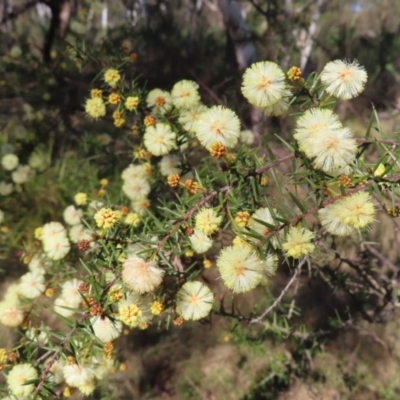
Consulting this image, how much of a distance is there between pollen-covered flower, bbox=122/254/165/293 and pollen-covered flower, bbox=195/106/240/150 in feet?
1.27

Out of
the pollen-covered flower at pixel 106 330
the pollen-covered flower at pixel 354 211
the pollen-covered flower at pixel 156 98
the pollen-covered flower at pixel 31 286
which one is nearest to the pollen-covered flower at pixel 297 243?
the pollen-covered flower at pixel 354 211

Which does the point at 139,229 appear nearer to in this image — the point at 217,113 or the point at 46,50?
the point at 217,113

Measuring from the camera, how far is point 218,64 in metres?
5.25

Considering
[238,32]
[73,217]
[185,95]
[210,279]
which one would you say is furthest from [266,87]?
[238,32]

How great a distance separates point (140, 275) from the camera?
3.65 ft

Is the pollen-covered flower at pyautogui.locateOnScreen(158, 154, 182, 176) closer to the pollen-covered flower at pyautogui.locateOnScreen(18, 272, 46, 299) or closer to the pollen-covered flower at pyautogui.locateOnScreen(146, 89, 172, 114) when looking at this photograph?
the pollen-covered flower at pyautogui.locateOnScreen(146, 89, 172, 114)

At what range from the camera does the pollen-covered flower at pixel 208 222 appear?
3.73ft

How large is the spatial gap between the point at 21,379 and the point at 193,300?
2.16ft

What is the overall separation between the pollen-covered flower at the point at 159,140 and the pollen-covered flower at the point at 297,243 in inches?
28.9

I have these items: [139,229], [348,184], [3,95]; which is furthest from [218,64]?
[348,184]

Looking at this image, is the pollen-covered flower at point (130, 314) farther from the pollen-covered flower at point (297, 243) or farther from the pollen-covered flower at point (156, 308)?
the pollen-covered flower at point (297, 243)

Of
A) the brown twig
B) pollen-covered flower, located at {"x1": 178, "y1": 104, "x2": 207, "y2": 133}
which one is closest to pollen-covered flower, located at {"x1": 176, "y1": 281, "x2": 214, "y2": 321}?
the brown twig

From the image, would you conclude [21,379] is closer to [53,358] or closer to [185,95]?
[53,358]

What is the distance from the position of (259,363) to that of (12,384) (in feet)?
5.45
